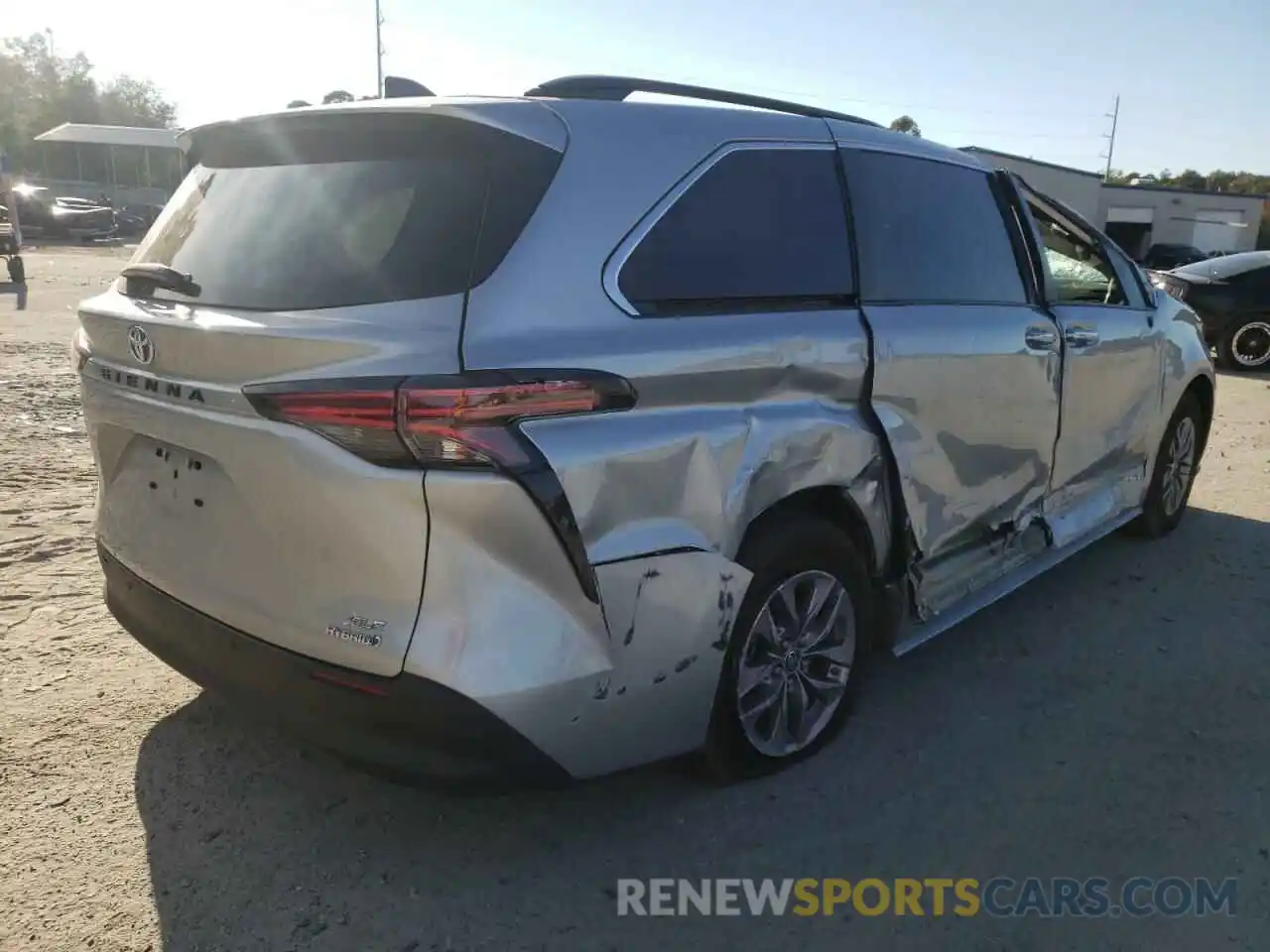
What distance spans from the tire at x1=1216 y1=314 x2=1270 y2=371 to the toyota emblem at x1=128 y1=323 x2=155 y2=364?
13543mm

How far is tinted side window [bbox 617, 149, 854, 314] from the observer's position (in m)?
2.45

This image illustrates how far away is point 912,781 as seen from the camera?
3.02 m

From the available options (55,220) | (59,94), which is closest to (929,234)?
(55,220)

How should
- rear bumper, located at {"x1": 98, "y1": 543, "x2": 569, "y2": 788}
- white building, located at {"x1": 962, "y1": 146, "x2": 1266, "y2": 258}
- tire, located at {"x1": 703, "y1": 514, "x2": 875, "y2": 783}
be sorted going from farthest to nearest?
white building, located at {"x1": 962, "y1": 146, "x2": 1266, "y2": 258} < tire, located at {"x1": 703, "y1": 514, "x2": 875, "y2": 783} < rear bumper, located at {"x1": 98, "y1": 543, "x2": 569, "y2": 788}

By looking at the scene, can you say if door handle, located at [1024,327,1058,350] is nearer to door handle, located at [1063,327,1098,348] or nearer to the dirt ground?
door handle, located at [1063,327,1098,348]

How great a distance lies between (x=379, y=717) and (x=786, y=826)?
124 centimetres

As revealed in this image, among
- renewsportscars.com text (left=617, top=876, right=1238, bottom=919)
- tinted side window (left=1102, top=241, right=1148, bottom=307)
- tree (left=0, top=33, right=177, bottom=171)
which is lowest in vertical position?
renewsportscars.com text (left=617, top=876, right=1238, bottom=919)

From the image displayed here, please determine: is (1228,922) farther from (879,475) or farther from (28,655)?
(28,655)

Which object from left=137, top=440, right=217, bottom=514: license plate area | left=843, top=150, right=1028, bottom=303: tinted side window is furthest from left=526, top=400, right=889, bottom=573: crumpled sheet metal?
left=137, top=440, right=217, bottom=514: license plate area

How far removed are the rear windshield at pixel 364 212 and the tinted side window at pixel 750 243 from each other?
36 centimetres

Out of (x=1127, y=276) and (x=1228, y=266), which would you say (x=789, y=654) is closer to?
(x=1127, y=276)

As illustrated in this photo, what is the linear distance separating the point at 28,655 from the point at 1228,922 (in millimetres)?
3829

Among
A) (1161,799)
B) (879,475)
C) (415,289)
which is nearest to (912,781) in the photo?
(1161,799)

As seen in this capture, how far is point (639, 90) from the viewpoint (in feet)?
9.10
